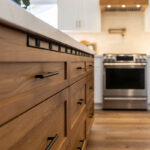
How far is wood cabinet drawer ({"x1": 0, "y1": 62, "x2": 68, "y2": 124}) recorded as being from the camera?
0.45 metres

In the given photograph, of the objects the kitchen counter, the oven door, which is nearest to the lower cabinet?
the kitchen counter

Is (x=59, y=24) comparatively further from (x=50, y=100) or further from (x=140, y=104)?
(x=50, y=100)

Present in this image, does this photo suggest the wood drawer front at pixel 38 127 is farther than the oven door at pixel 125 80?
No

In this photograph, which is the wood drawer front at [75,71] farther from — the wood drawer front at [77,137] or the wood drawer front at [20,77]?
the wood drawer front at [20,77]

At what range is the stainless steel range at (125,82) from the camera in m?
3.50

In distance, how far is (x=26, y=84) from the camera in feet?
1.89

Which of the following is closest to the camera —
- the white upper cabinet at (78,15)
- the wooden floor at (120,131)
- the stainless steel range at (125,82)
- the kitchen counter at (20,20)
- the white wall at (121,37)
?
the kitchen counter at (20,20)

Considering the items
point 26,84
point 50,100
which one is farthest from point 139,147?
point 26,84

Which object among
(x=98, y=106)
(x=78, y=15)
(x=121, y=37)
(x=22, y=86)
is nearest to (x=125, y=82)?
(x=98, y=106)

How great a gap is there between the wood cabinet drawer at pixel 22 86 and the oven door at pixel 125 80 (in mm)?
2780

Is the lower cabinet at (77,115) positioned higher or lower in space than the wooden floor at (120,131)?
higher

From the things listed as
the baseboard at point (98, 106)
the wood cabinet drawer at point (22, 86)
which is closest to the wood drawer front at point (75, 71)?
the wood cabinet drawer at point (22, 86)

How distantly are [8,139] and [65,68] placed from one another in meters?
0.63

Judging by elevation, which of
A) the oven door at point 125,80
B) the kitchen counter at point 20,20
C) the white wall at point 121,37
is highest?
the white wall at point 121,37
